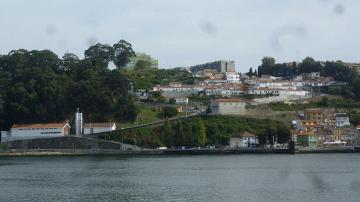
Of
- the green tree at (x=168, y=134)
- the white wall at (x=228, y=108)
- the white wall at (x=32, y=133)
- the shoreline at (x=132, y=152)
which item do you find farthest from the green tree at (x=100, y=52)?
the green tree at (x=168, y=134)

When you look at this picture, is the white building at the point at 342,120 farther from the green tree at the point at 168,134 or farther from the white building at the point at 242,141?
the green tree at the point at 168,134

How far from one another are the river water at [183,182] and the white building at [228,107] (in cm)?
2327

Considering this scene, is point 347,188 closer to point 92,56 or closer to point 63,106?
point 63,106

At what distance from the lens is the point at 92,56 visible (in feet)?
274

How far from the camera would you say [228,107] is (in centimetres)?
6956

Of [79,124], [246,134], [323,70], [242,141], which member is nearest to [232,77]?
[323,70]

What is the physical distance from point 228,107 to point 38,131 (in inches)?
733

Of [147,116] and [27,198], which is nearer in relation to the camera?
[27,198]

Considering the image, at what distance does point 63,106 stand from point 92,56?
53.3 ft

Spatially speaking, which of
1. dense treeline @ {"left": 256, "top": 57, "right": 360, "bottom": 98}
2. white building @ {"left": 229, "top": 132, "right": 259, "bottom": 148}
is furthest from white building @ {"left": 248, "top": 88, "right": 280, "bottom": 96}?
white building @ {"left": 229, "top": 132, "right": 259, "bottom": 148}

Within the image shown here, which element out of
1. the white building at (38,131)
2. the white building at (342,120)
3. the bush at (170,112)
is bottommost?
the white building at (38,131)

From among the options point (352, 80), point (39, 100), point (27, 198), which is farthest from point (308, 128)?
point (27, 198)

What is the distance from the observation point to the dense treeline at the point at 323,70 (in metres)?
81.6

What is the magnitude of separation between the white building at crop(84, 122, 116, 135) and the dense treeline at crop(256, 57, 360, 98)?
30.6 meters
